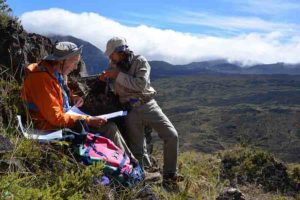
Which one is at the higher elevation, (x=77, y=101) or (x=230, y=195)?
(x=77, y=101)

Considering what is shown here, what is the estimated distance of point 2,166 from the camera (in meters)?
5.00

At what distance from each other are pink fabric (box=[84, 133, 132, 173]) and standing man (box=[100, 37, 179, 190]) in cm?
143

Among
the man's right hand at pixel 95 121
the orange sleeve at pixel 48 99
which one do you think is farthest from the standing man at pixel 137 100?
the orange sleeve at pixel 48 99

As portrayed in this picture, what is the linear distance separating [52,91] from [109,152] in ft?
3.18

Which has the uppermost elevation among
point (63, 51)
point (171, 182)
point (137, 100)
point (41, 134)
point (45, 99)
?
point (63, 51)

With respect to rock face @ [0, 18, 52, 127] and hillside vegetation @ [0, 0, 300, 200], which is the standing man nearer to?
hillside vegetation @ [0, 0, 300, 200]

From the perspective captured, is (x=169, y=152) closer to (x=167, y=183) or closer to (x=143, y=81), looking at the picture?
(x=167, y=183)

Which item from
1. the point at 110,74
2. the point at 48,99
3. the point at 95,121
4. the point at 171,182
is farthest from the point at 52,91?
the point at 171,182

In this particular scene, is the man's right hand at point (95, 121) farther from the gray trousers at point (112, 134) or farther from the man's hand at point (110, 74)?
the man's hand at point (110, 74)

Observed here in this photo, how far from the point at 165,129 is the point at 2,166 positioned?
3.30 m

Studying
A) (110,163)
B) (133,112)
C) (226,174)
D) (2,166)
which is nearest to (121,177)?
(110,163)

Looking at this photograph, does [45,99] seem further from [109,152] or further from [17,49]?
[17,49]

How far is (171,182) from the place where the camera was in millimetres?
7613

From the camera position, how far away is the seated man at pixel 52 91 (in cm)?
598
